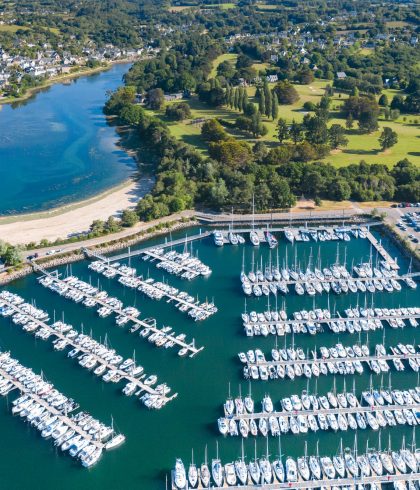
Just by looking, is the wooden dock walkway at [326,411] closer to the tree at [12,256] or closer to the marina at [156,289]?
the marina at [156,289]

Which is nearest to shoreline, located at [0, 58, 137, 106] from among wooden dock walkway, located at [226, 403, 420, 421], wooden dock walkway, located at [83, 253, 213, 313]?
wooden dock walkway, located at [83, 253, 213, 313]

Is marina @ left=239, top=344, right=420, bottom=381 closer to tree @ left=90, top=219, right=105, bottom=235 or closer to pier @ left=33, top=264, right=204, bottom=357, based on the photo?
pier @ left=33, top=264, right=204, bottom=357

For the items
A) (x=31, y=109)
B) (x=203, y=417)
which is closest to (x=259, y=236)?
(x=203, y=417)

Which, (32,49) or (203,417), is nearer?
(203,417)

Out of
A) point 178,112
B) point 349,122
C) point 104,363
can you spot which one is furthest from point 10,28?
point 104,363

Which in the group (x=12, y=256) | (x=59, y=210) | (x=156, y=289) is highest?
(x=12, y=256)

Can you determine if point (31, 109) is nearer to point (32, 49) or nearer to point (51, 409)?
point (32, 49)

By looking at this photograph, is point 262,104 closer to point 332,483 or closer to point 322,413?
point 322,413
